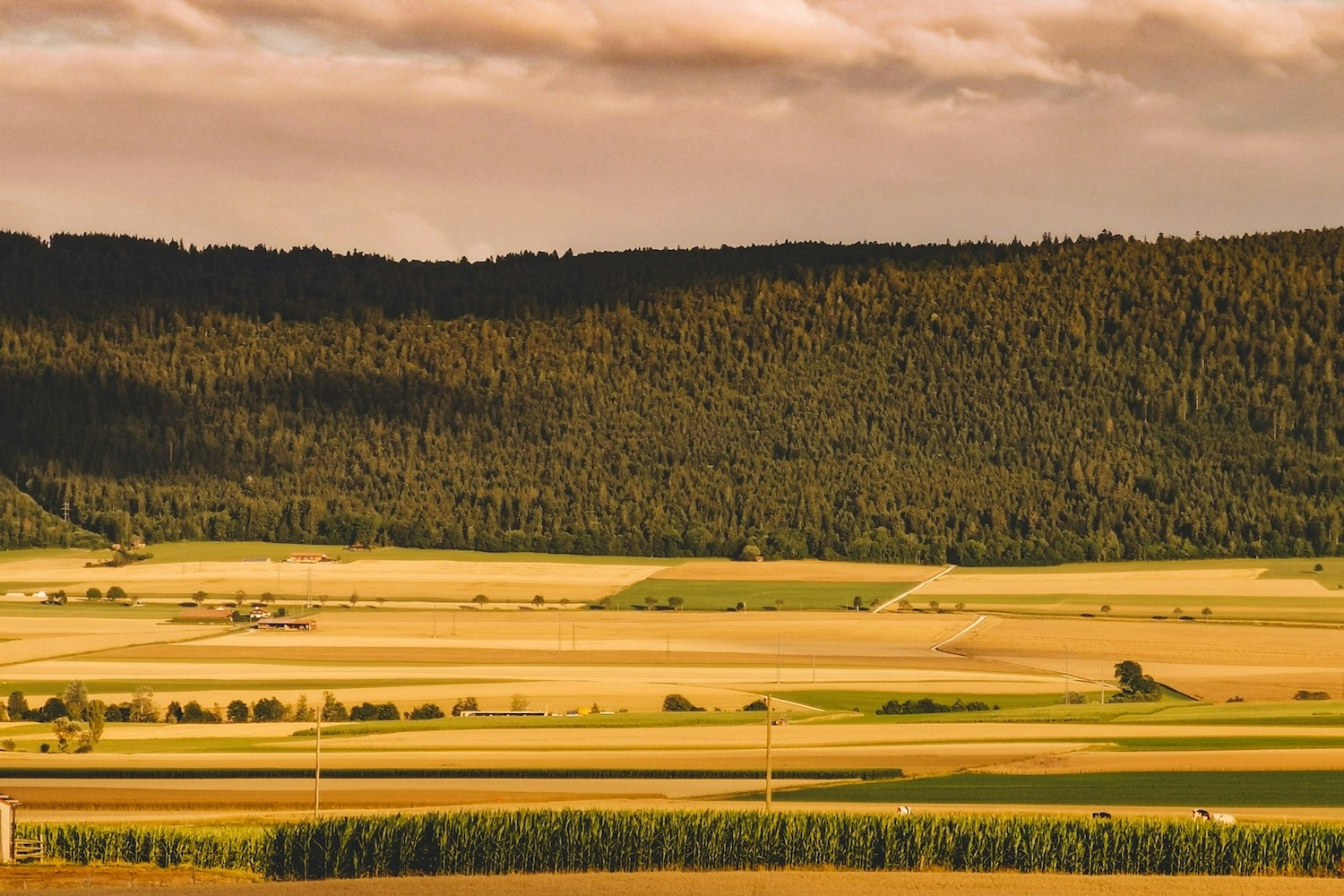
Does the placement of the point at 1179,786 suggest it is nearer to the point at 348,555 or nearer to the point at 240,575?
the point at 240,575

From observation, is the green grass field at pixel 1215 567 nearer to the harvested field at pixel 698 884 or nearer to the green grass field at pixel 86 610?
the green grass field at pixel 86 610

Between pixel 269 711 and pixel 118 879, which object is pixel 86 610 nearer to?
pixel 269 711

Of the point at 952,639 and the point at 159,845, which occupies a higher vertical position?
the point at 159,845

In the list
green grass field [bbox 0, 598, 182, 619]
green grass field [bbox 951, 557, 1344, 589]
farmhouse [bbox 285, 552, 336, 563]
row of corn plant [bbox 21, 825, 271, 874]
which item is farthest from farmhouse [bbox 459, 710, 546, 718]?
farmhouse [bbox 285, 552, 336, 563]

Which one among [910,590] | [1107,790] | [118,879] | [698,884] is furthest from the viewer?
[910,590]

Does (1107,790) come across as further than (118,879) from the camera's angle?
Yes

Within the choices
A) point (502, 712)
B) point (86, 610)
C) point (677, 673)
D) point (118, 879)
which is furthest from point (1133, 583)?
point (118, 879)

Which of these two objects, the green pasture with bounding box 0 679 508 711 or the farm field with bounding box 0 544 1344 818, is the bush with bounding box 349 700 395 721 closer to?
the farm field with bounding box 0 544 1344 818

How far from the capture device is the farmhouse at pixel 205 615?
13938 centimetres

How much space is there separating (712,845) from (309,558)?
133 m

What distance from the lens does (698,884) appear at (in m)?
56.2

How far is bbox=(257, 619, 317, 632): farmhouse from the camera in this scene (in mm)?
133750

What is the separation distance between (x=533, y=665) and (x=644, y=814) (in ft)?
171

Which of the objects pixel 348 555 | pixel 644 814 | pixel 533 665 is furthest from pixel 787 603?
pixel 644 814
